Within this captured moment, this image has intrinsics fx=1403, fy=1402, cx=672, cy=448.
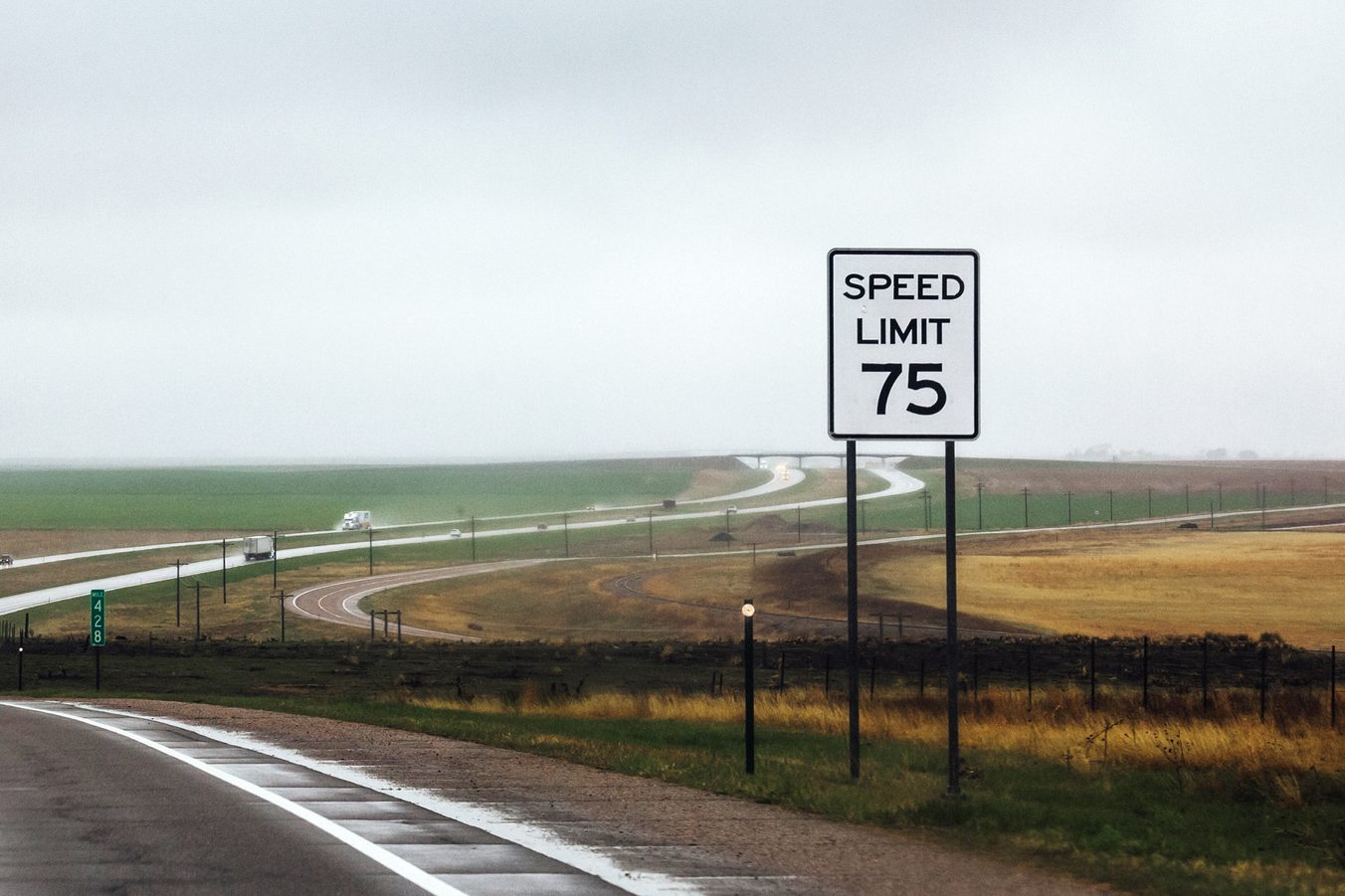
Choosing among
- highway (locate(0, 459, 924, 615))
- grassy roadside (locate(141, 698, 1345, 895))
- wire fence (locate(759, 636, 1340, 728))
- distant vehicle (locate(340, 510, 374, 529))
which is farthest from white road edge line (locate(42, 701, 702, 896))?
distant vehicle (locate(340, 510, 374, 529))

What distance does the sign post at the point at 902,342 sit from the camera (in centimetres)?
1236

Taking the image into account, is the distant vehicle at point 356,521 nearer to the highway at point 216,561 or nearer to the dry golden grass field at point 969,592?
the highway at point 216,561

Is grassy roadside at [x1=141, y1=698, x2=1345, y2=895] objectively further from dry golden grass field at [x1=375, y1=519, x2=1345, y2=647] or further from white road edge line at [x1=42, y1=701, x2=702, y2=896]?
dry golden grass field at [x1=375, y1=519, x2=1345, y2=647]

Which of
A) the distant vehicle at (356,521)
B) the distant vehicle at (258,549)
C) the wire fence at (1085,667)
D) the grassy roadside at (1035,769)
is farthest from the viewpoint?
the distant vehicle at (356,521)

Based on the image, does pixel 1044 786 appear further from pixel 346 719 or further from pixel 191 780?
pixel 346 719

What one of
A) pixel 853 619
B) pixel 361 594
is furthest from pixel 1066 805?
pixel 361 594

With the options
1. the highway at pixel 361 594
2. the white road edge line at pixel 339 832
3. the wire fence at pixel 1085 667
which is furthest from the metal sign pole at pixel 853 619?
the highway at pixel 361 594

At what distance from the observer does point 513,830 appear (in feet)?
33.2

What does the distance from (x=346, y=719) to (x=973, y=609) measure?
Answer: 66930mm

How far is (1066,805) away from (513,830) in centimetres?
526

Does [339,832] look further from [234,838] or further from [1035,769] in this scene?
[1035,769]

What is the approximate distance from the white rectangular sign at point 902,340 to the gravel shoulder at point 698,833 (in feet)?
11.8

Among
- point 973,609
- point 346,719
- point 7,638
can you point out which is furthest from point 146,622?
point 346,719

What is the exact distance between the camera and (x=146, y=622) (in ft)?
322
